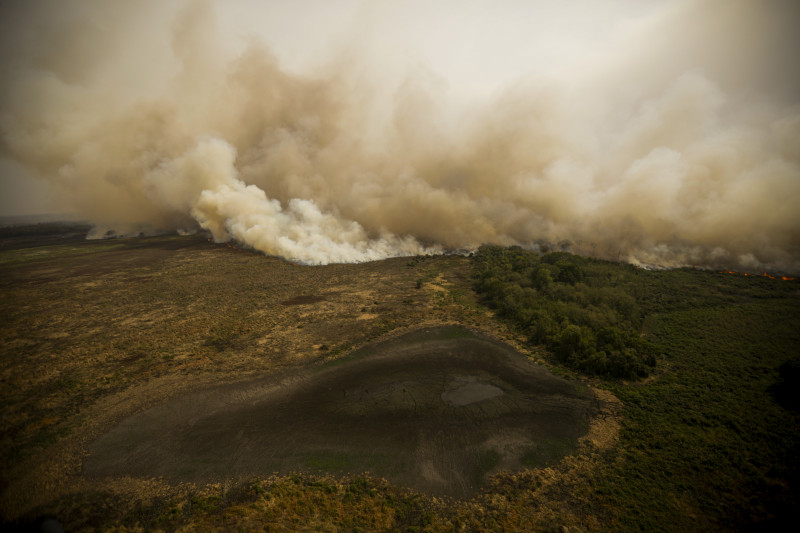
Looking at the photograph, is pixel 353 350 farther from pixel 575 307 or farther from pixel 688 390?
pixel 688 390

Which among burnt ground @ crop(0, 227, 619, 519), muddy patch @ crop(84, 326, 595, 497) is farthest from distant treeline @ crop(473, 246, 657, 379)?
muddy patch @ crop(84, 326, 595, 497)

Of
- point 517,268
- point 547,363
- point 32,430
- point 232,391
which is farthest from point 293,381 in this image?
point 517,268

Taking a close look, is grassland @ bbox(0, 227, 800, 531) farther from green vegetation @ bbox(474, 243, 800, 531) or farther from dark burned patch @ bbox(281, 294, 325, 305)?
dark burned patch @ bbox(281, 294, 325, 305)

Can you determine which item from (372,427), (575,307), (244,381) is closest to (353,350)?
(244,381)

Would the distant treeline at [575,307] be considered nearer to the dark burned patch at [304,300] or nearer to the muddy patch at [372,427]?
the muddy patch at [372,427]

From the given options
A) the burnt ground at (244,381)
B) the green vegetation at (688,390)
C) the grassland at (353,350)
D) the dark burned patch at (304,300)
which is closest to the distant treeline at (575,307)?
the green vegetation at (688,390)
